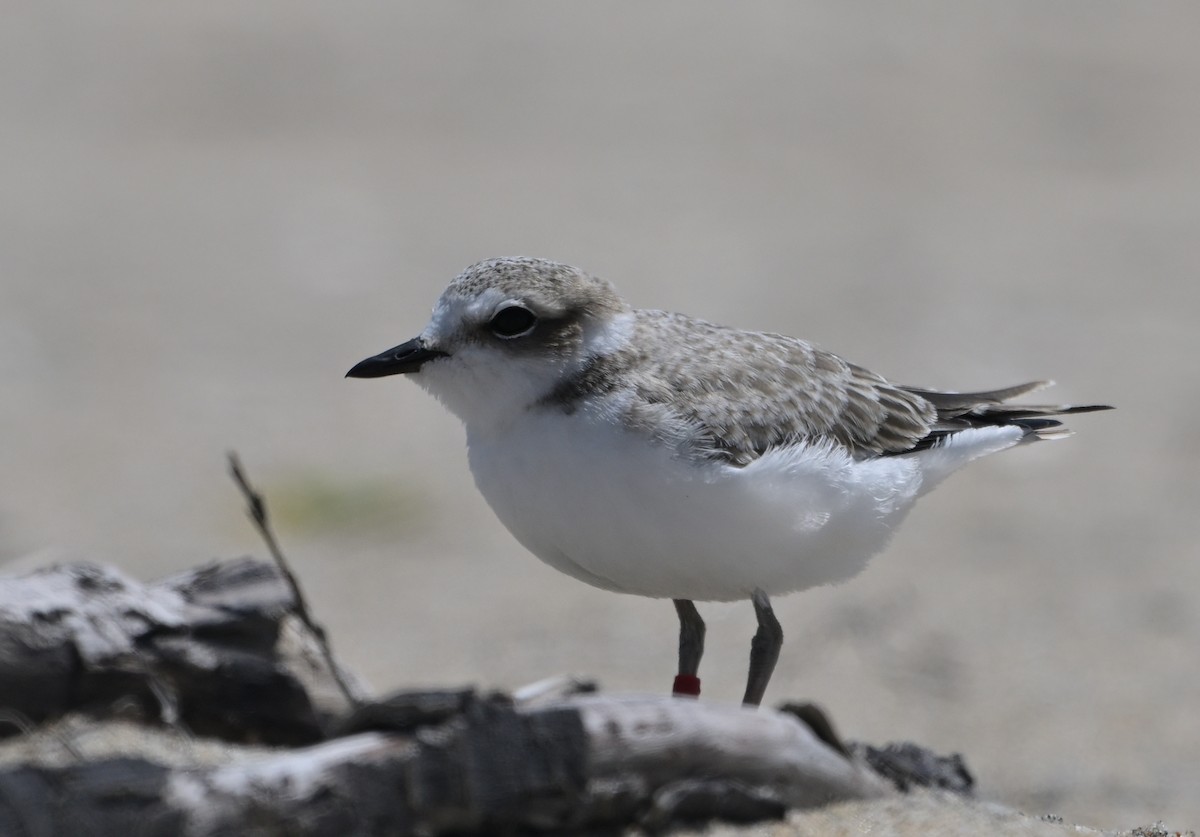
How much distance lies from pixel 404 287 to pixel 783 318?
3.10 m

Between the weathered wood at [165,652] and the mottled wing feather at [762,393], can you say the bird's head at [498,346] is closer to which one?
the mottled wing feather at [762,393]

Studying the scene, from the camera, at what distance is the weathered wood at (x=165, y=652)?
342cm

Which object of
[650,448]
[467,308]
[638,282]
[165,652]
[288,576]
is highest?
[638,282]

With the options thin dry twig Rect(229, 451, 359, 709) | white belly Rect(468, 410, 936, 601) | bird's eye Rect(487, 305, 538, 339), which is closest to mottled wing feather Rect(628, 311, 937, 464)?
white belly Rect(468, 410, 936, 601)

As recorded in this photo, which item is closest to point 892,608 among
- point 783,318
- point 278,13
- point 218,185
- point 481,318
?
point 783,318

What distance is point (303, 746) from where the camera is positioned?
372cm

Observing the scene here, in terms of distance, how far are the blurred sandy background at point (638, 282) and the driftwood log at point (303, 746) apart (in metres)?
3.38

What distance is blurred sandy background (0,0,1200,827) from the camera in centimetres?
792

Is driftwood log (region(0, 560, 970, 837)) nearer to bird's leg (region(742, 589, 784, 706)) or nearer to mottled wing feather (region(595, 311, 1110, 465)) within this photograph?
bird's leg (region(742, 589, 784, 706))

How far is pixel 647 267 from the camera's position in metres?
13.2

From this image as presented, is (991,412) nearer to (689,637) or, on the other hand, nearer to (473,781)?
(689,637)

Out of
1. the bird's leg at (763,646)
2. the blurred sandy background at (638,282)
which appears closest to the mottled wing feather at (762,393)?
the bird's leg at (763,646)

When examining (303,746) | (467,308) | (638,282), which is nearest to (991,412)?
(467,308)

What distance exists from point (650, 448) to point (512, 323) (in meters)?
0.55
